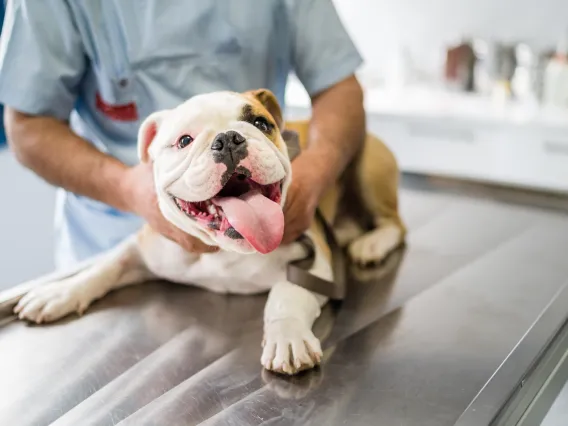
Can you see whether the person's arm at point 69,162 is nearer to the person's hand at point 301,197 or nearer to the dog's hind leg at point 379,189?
the person's hand at point 301,197

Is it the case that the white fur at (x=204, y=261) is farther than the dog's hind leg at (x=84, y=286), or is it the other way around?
the dog's hind leg at (x=84, y=286)

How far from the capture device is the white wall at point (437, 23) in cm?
239

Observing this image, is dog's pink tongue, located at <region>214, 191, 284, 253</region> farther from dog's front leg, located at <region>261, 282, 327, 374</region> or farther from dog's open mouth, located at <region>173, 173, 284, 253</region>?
dog's front leg, located at <region>261, 282, 327, 374</region>

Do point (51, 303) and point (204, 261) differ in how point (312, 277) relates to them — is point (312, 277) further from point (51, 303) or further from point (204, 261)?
point (51, 303)

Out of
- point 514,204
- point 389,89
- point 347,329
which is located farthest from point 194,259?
point 389,89

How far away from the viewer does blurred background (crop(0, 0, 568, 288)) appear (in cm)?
211

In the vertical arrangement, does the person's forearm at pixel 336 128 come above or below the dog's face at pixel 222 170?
below

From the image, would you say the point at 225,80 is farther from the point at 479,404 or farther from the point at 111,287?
the point at 479,404

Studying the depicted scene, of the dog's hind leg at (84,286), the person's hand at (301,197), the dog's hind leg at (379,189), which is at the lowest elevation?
the dog's hind leg at (379,189)

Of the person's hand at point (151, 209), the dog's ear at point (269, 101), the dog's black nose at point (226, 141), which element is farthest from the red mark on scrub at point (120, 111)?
the dog's black nose at point (226, 141)

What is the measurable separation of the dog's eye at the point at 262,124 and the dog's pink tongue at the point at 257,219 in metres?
0.10

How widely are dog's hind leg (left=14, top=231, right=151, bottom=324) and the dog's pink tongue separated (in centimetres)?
31

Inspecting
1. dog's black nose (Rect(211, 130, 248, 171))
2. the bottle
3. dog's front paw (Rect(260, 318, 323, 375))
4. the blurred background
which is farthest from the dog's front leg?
the bottle

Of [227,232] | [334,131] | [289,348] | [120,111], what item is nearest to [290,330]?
[289,348]
